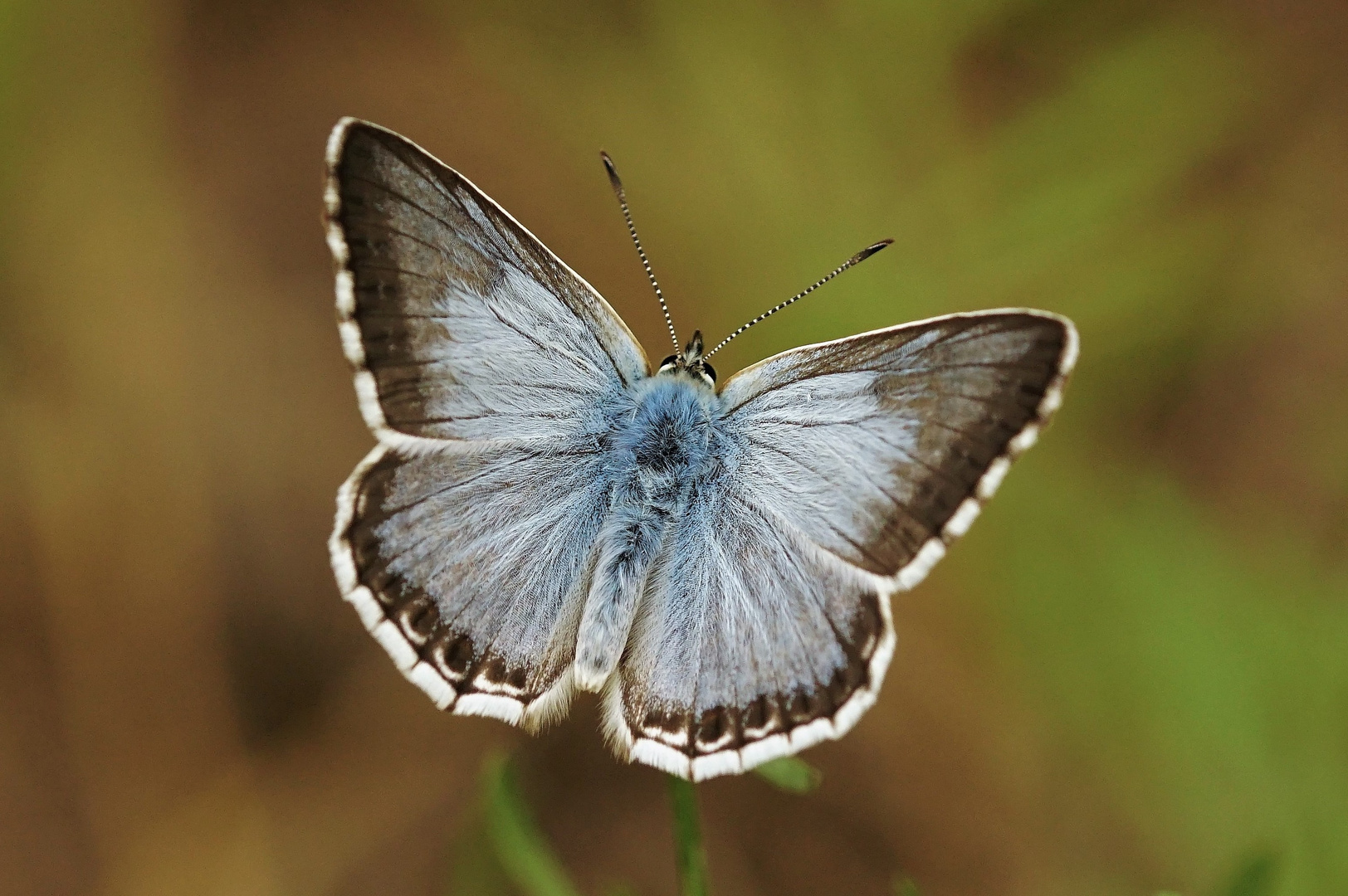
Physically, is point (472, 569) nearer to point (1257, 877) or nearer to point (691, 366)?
point (691, 366)

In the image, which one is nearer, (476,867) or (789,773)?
(789,773)

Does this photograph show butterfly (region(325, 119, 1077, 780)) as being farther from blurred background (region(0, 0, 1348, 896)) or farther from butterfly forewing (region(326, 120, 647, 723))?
blurred background (region(0, 0, 1348, 896))

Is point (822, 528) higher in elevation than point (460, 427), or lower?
lower

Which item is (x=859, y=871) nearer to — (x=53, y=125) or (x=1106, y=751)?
(x=1106, y=751)

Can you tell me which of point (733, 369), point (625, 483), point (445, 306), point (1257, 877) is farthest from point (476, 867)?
point (1257, 877)

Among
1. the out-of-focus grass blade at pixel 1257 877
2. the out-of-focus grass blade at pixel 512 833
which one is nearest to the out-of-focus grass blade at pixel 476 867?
the out-of-focus grass blade at pixel 512 833

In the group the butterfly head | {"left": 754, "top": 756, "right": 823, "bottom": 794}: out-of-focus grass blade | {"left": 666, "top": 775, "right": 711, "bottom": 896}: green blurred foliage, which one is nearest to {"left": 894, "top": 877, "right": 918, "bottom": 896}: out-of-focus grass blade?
{"left": 754, "top": 756, "right": 823, "bottom": 794}: out-of-focus grass blade

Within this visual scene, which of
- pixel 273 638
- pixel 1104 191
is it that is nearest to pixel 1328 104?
pixel 1104 191
